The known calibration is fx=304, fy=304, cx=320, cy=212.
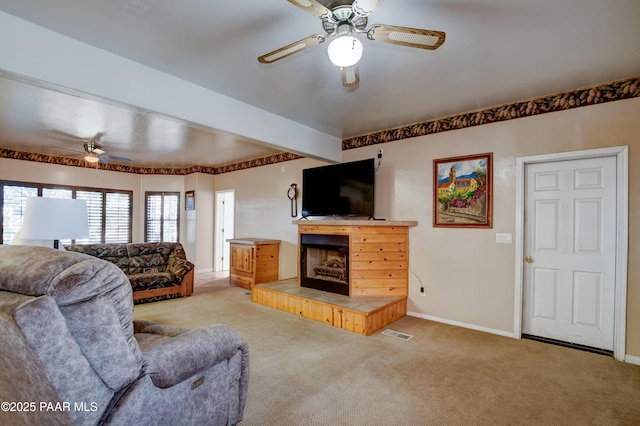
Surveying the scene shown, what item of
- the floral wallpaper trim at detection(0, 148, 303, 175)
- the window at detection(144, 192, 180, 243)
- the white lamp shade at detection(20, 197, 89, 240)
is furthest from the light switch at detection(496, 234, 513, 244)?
the window at detection(144, 192, 180, 243)

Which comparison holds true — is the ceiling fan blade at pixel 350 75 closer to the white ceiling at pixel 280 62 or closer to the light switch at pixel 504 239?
the white ceiling at pixel 280 62

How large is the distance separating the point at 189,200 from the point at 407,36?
22.5 feet

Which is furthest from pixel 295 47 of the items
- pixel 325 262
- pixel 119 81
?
pixel 325 262

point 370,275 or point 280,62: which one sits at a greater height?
point 280,62

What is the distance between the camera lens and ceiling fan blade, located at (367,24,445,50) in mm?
1620

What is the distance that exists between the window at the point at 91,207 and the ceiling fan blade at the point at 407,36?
23.3 feet

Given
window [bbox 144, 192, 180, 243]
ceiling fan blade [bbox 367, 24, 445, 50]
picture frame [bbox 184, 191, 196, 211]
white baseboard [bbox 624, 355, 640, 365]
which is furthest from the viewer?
window [bbox 144, 192, 180, 243]

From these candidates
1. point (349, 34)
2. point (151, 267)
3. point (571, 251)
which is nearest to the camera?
point (349, 34)

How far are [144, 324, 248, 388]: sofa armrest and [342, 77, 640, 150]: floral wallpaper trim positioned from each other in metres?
3.49

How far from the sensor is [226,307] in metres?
4.53

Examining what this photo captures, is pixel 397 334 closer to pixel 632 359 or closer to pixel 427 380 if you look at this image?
pixel 427 380

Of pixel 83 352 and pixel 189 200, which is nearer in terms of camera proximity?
pixel 83 352

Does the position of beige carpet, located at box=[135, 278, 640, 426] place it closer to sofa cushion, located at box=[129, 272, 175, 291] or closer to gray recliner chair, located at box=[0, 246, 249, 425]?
gray recliner chair, located at box=[0, 246, 249, 425]

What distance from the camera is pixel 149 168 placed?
24.7 ft
